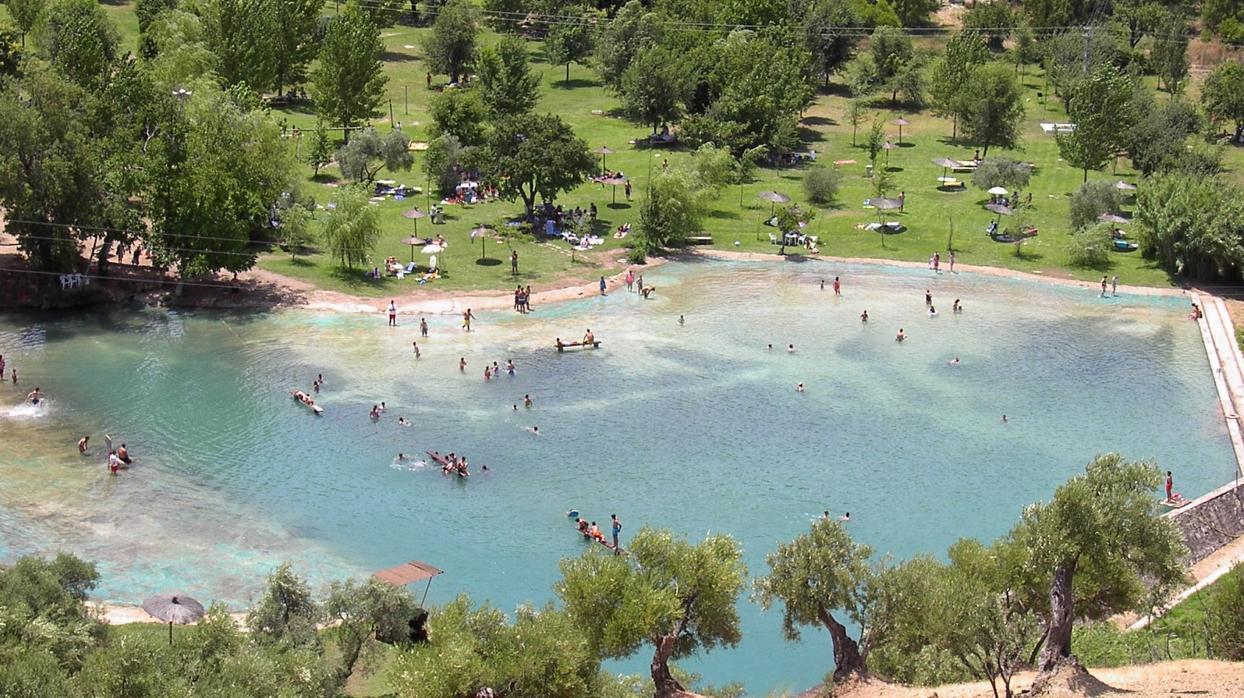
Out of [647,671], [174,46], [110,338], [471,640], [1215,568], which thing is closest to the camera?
[471,640]

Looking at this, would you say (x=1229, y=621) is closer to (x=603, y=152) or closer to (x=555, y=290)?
(x=555, y=290)

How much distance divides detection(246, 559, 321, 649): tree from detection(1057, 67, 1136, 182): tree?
275ft

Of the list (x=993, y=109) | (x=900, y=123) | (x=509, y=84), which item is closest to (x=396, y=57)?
(x=509, y=84)

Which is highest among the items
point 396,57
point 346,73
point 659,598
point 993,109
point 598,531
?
point 346,73

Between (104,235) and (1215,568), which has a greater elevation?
(104,235)

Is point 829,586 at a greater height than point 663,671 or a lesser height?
greater

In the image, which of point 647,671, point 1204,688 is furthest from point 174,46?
point 1204,688

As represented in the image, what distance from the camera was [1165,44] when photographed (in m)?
146

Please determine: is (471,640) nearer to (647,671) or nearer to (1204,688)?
(647,671)

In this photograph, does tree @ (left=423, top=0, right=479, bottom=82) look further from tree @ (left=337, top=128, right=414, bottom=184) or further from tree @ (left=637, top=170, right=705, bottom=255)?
tree @ (left=637, top=170, right=705, bottom=255)

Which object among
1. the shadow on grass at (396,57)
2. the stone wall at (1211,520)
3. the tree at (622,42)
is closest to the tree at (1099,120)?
the tree at (622,42)

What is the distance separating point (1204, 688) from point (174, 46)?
94651 mm

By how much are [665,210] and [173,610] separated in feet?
192

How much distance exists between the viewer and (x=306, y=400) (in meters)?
74.6
